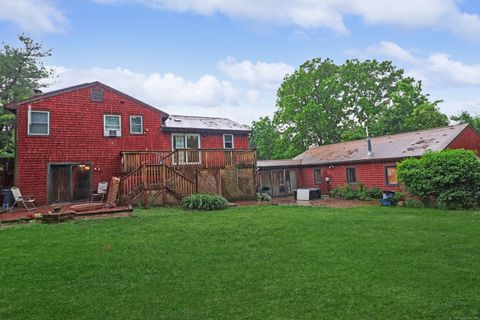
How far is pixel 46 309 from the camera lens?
335 cm

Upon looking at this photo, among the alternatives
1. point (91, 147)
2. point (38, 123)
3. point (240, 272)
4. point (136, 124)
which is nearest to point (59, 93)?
point (38, 123)

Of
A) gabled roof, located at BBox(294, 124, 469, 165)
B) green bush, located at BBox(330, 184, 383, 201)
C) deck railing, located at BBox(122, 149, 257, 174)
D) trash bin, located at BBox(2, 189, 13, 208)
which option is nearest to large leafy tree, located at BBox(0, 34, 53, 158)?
trash bin, located at BBox(2, 189, 13, 208)

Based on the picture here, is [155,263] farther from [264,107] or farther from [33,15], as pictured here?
[264,107]

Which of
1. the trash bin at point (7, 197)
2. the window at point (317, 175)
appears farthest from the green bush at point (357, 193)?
the trash bin at point (7, 197)

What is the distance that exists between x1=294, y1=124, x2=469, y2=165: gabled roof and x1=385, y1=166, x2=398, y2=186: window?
2.34 feet

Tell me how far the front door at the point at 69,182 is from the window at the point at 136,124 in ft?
9.81

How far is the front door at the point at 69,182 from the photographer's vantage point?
13.2 metres

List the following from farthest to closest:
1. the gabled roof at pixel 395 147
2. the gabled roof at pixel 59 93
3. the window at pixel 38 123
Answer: the gabled roof at pixel 395 147, the window at pixel 38 123, the gabled roof at pixel 59 93

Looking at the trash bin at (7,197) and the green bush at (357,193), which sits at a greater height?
the trash bin at (7,197)

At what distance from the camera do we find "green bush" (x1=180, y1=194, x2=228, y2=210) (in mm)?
11742

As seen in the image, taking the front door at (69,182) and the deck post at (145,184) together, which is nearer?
the deck post at (145,184)

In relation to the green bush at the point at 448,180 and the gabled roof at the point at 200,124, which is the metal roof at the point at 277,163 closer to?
the gabled roof at the point at 200,124

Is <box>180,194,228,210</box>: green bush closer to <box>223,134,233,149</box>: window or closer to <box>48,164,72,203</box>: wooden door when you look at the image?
<box>48,164,72,203</box>: wooden door

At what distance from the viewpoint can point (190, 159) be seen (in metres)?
14.0
